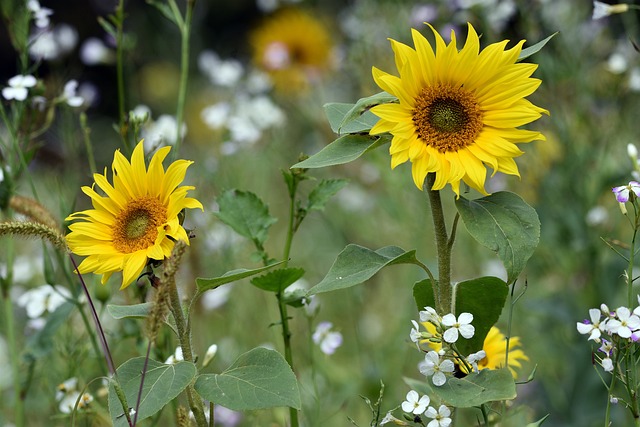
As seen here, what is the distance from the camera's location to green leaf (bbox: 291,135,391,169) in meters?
0.99

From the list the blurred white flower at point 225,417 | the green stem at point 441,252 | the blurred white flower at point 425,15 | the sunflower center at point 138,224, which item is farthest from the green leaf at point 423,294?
the blurred white flower at point 425,15

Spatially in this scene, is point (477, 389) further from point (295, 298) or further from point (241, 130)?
point (241, 130)

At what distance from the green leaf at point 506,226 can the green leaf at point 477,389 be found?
0.12 meters

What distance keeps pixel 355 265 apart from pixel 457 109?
25 centimetres

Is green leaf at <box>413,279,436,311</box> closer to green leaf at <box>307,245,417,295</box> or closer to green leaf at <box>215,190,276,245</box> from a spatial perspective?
green leaf at <box>307,245,417,295</box>

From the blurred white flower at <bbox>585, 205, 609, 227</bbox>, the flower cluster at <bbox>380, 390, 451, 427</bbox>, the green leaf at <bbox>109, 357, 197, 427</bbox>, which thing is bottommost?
the blurred white flower at <bbox>585, 205, 609, 227</bbox>

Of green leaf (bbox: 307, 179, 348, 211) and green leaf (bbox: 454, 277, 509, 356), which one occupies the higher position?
green leaf (bbox: 307, 179, 348, 211)

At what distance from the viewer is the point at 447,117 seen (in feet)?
3.52

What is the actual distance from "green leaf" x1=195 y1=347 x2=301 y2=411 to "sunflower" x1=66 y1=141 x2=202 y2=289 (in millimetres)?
177

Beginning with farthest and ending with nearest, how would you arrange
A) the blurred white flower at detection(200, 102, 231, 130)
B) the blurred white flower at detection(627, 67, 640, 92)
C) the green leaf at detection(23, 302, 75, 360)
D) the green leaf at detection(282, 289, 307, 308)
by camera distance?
the blurred white flower at detection(200, 102, 231, 130), the blurred white flower at detection(627, 67, 640, 92), the green leaf at detection(23, 302, 75, 360), the green leaf at detection(282, 289, 307, 308)

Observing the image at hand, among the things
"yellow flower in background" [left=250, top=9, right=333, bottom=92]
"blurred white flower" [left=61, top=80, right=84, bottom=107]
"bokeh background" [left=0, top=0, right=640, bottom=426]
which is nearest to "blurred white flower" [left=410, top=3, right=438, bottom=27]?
"bokeh background" [left=0, top=0, right=640, bottom=426]

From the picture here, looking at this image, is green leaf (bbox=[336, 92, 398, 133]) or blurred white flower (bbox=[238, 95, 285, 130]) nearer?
green leaf (bbox=[336, 92, 398, 133])

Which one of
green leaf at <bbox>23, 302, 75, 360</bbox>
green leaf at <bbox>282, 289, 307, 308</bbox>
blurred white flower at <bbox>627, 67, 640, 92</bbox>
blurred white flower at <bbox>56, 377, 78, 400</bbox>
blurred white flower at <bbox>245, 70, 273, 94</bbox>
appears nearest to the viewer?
green leaf at <bbox>282, 289, 307, 308</bbox>

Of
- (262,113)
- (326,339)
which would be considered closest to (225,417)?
(326,339)
